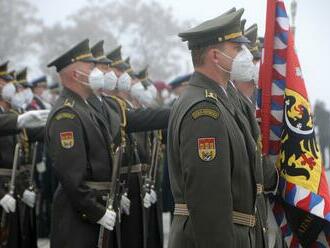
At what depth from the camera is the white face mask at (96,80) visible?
19.7ft

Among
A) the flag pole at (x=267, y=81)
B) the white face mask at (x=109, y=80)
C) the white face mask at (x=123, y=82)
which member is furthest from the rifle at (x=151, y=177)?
the flag pole at (x=267, y=81)

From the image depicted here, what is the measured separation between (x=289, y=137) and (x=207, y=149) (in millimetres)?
1102

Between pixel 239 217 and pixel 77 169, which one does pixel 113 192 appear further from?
pixel 239 217

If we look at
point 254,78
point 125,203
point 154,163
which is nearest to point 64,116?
point 125,203

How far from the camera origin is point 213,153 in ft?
12.3

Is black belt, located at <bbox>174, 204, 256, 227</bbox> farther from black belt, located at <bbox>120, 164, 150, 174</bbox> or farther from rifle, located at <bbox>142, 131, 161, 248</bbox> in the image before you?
rifle, located at <bbox>142, 131, 161, 248</bbox>

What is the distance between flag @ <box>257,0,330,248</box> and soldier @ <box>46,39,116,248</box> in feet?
4.51

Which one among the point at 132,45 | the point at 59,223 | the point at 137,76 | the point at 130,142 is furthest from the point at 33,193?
the point at 132,45

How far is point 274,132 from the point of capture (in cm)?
473

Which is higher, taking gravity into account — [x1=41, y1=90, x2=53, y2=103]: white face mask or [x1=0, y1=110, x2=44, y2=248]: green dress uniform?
[x1=41, y1=90, x2=53, y2=103]: white face mask

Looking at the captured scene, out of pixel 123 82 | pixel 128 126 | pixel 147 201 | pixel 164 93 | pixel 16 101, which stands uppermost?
pixel 164 93

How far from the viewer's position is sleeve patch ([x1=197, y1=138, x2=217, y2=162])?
3738 mm

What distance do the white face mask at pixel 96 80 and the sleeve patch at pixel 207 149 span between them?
239 centimetres

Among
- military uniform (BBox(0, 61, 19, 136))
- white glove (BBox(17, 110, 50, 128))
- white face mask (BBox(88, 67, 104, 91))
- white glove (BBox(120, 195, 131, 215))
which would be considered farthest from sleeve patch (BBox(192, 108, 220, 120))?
military uniform (BBox(0, 61, 19, 136))
